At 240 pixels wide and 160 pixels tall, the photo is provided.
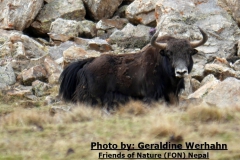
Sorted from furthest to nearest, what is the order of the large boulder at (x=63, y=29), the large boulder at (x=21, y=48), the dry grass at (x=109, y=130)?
1. the large boulder at (x=63, y=29)
2. the large boulder at (x=21, y=48)
3. the dry grass at (x=109, y=130)

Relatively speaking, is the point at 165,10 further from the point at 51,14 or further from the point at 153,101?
the point at 153,101

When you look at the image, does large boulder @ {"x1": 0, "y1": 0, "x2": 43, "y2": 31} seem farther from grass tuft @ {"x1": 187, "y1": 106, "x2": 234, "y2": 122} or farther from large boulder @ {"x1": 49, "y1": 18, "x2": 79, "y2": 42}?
grass tuft @ {"x1": 187, "y1": 106, "x2": 234, "y2": 122}

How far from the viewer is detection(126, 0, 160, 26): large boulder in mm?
21734

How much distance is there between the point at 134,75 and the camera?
43.4ft

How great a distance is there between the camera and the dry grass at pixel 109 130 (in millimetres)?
7820

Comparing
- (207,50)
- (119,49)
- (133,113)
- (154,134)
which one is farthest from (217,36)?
(154,134)

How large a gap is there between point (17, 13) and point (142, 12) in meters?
4.41

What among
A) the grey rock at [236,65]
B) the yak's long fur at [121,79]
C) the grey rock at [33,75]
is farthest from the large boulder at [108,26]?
the yak's long fur at [121,79]

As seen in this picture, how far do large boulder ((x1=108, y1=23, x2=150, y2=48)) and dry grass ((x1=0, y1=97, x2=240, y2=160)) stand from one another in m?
10.3

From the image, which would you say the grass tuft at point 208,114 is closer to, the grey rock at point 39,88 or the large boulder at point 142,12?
the grey rock at point 39,88

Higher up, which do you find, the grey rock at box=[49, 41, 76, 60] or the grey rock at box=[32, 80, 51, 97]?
the grey rock at box=[49, 41, 76, 60]

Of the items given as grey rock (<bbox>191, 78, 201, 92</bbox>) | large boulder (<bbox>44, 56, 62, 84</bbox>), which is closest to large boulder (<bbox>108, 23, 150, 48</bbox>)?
large boulder (<bbox>44, 56, 62, 84</bbox>)

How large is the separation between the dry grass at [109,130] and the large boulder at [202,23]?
8.74 meters

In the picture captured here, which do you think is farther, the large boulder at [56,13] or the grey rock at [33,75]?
the large boulder at [56,13]
